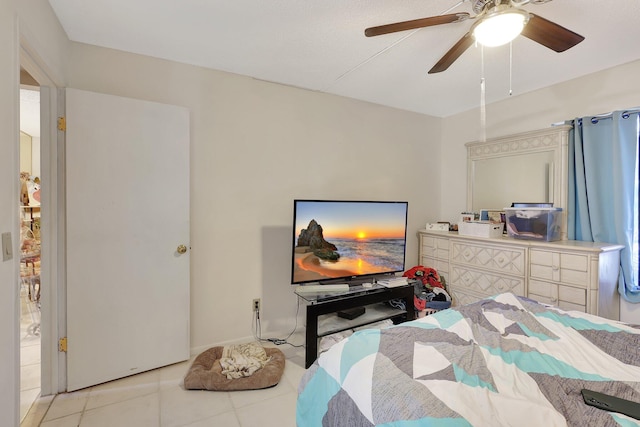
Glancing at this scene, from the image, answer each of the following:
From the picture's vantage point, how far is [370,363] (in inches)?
44.0

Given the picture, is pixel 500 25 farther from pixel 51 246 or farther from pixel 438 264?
pixel 51 246

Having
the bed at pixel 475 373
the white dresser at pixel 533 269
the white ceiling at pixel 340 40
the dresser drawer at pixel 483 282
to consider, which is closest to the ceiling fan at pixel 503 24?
the white ceiling at pixel 340 40

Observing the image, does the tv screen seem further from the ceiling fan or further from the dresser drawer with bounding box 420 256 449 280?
the ceiling fan

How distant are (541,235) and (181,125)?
125 inches

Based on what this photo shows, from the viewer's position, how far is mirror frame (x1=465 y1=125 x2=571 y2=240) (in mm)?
2775

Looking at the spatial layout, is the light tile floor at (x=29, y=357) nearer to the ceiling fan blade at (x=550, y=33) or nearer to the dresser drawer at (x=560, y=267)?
the ceiling fan blade at (x=550, y=33)

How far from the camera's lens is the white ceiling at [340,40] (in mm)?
1758

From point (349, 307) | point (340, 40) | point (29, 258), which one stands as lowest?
point (349, 307)

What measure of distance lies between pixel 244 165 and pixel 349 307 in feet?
4.99

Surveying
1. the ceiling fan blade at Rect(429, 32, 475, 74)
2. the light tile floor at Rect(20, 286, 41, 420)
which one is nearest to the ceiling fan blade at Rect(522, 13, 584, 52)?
the ceiling fan blade at Rect(429, 32, 475, 74)

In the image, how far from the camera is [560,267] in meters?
2.47

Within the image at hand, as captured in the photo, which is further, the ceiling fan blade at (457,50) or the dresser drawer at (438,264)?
the dresser drawer at (438,264)

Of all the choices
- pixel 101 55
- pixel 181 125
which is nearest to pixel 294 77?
pixel 181 125

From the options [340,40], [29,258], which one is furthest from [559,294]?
[29,258]
